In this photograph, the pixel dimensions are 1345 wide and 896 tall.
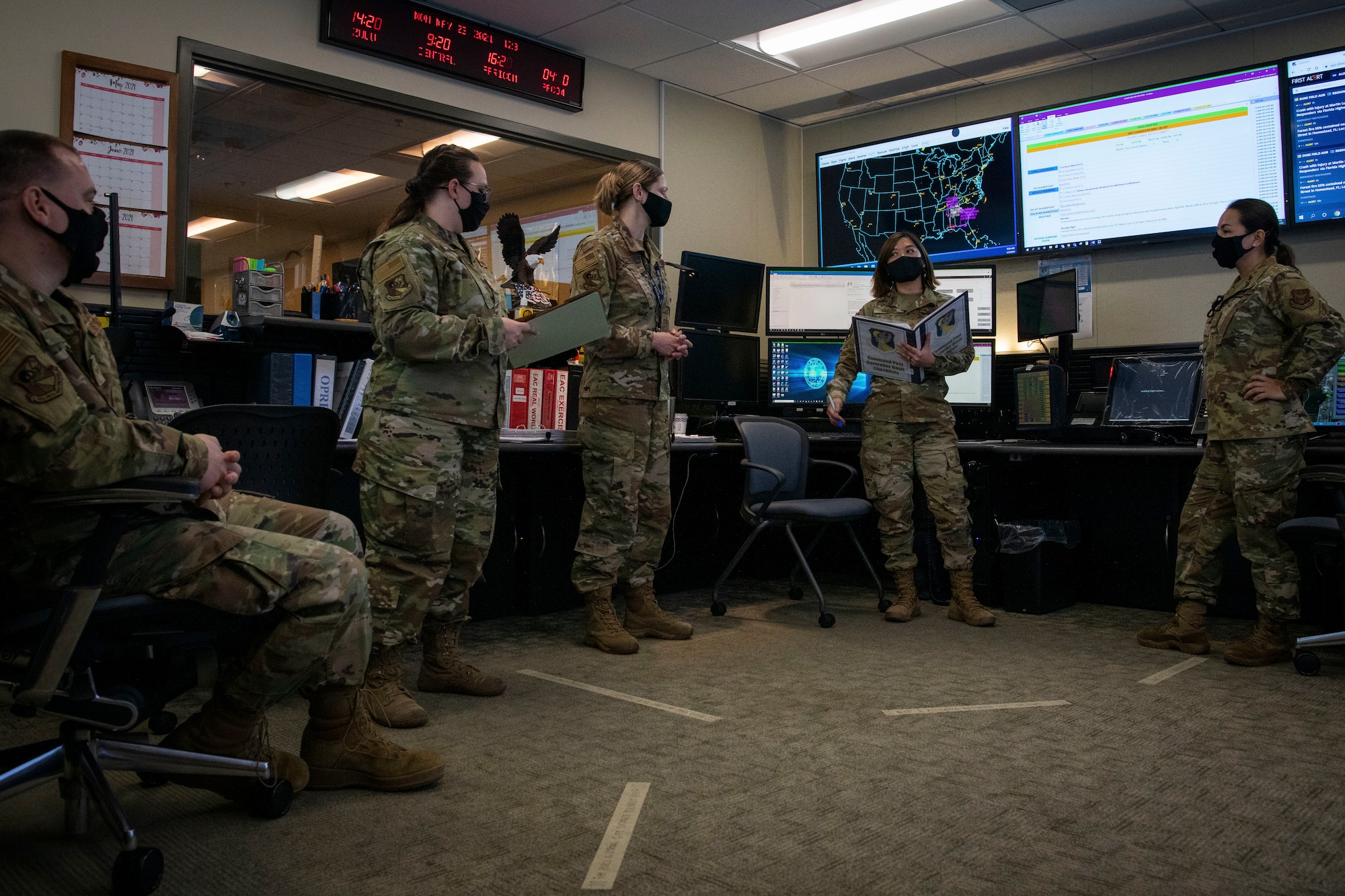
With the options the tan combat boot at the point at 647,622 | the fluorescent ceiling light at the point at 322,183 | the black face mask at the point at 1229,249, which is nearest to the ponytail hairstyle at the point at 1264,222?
the black face mask at the point at 1229,249

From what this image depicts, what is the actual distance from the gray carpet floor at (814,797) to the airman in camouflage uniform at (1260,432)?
1.00 feet

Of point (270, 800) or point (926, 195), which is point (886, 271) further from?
point (270, 800)

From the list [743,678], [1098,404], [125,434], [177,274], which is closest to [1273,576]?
[1098,404]

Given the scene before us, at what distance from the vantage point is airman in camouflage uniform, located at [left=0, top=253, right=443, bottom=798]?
1.35 meters

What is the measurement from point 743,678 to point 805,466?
1.59 metres

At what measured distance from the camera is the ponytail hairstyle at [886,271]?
13.0 ft

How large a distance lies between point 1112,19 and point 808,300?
181 cm

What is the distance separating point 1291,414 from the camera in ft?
10.0

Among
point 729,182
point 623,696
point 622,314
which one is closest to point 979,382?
point 729,182

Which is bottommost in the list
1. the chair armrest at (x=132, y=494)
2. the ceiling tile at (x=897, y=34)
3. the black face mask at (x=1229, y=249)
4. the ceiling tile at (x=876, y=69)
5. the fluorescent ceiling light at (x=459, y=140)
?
the chair armrest at (x=132, y=494)

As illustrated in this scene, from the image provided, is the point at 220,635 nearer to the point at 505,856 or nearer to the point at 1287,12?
the point at 505,856

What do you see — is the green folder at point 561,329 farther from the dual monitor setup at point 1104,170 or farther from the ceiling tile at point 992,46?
the dual monitor setup at point 1104,170

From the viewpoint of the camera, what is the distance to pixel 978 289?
187 inches

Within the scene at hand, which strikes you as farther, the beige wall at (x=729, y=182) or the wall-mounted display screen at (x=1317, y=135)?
the beige wall at (x=729, y=182)
